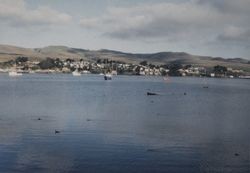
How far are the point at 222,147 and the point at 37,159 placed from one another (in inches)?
728

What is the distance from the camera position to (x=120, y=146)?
151 feet

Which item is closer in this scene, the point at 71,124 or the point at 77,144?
the point at 77,144

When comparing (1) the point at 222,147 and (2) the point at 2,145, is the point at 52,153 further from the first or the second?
(1) the point at 222,147

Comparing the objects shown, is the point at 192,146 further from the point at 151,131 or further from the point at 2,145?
the point at 2,145

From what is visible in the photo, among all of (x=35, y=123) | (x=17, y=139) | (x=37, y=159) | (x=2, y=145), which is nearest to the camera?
(x=37, y=159)

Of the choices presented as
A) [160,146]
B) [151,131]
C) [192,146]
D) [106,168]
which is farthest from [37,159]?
[151,131]

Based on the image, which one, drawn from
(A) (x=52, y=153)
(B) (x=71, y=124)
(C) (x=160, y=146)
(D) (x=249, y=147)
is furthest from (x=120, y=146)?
(B) (x=71, y=124)

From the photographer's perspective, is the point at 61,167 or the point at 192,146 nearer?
the point at 61,167

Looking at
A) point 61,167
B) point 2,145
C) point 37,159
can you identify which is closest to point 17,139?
point 2,145

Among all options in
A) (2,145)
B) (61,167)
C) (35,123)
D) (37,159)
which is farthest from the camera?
(35,123)

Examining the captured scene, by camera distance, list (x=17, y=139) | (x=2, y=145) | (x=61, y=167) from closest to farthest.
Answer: (x=61, y=167) → (x=2, y=145) → (x=17, y=139)

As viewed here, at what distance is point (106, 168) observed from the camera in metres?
37.0

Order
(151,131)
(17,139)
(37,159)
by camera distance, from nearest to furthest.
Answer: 1. (37,159)
2. (17,139)
3. (151,131)

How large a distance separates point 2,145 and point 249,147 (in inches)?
954
